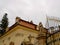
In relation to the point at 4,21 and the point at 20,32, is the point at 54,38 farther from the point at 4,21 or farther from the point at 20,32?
the point at 4,21

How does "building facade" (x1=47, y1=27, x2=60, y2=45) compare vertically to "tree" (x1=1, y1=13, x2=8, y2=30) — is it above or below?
below

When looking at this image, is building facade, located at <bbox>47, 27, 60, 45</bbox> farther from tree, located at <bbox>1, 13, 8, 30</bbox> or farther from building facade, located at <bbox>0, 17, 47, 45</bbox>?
tree, located at <bbox>1, 13, 8, 30</bbox>

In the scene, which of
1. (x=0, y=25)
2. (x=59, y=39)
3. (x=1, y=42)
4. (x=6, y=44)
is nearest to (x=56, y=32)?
(x=59, y=39)

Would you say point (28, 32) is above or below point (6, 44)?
above

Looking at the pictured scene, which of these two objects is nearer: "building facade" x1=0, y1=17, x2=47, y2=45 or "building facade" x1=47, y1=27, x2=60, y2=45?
"building facade" x1=47, y1=27, x2=60, y2=45

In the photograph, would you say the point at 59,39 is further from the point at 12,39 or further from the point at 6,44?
the point at 6,44

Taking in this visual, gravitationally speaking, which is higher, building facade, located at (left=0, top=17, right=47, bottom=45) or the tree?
the tree

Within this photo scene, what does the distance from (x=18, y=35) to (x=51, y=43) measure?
58.6 ft

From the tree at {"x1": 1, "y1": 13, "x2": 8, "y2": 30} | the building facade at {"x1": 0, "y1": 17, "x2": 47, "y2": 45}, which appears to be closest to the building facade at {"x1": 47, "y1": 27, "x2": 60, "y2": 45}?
the building facade at {"x1": 0, "y1": 17, "x2": 47, "y2": 45}

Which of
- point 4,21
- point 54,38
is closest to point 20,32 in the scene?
point 4,21

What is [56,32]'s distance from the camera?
1766 cm

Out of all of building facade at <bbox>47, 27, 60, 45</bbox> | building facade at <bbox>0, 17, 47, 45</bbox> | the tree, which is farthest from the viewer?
the tree

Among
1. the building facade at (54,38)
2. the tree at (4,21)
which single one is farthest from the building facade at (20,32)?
the building facade at (54,38)

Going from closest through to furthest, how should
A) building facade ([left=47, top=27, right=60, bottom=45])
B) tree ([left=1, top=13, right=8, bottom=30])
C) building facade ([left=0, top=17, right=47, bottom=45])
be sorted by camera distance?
building facade ([left=47, top=27, right=60, bottom=45]), building facade ([left=0, top=17, right=47, bottom=45]), tree ([left=1, top=13, right=8, bottom=30])
